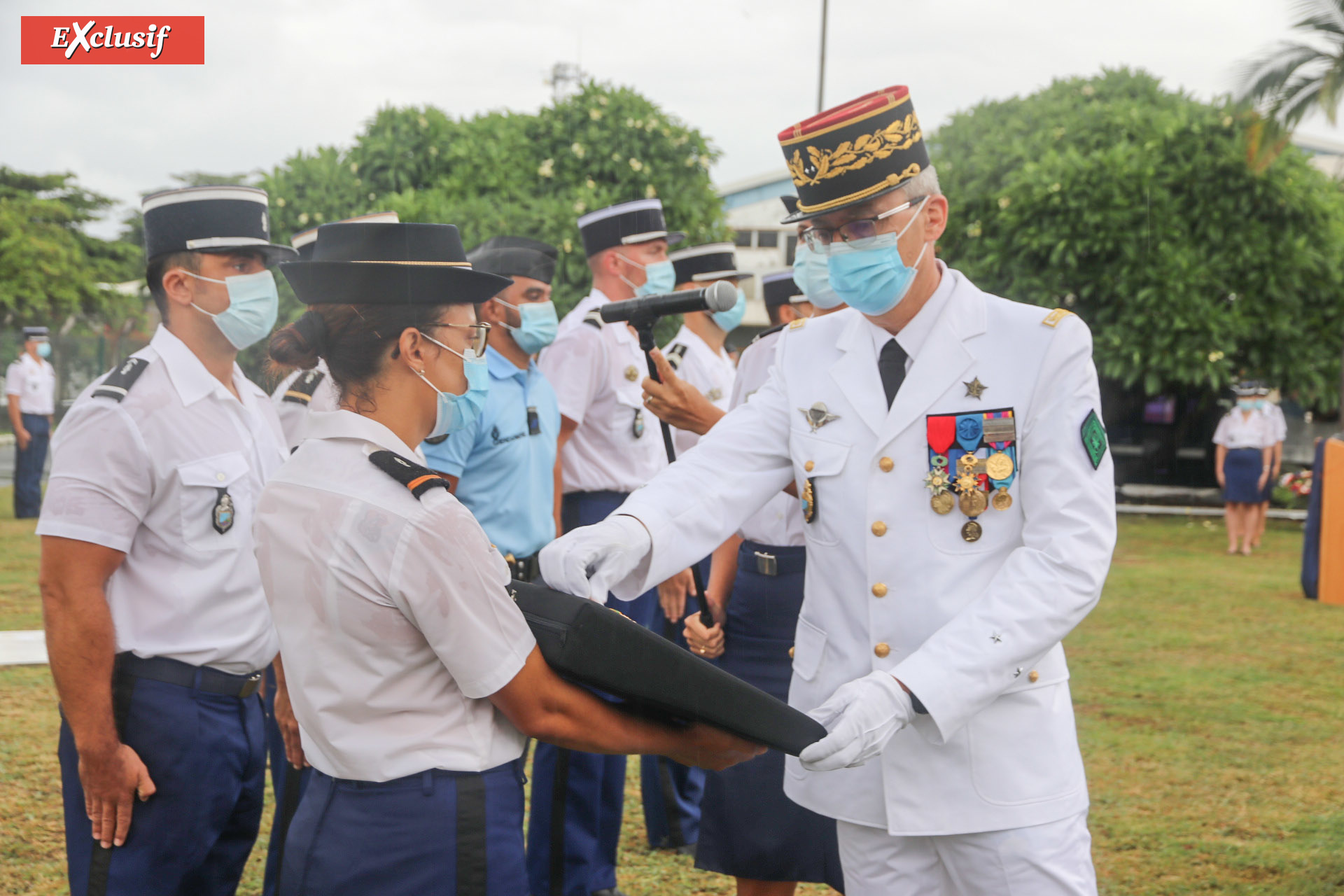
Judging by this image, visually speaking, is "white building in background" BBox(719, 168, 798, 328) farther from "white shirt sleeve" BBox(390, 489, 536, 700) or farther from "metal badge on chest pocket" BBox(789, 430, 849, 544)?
"white shirt sleeve" BBox(390, 489, 536, 700)

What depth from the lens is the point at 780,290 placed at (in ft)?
19.0

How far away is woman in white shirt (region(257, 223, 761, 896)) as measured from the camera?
5.95ft

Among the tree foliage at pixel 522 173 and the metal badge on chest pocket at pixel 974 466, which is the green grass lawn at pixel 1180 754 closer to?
the metal badge on chest pocket at pixel 974 466

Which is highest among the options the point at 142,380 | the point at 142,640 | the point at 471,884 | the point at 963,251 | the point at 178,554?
the point at 963,251

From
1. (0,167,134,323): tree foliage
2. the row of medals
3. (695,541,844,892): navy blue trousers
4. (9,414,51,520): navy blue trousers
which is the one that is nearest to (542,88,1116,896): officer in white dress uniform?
the row of medals

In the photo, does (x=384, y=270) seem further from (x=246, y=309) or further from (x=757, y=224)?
(x=757, y=224)

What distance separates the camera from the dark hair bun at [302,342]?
209cm

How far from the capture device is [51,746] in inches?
228

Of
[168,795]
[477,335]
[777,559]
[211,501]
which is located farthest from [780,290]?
[168,795]

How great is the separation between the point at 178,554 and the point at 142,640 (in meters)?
0.20

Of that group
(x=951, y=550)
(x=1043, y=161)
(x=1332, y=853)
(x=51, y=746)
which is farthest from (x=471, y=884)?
(x=1043, y=161)

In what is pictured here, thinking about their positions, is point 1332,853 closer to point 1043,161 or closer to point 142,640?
point 142,640

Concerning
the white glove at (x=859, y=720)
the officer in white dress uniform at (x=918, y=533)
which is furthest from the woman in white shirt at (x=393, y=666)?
the officer in white dress uniform at (x=918, y=533)

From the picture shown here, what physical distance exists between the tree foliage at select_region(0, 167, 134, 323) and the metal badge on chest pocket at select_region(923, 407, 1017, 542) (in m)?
30.3
